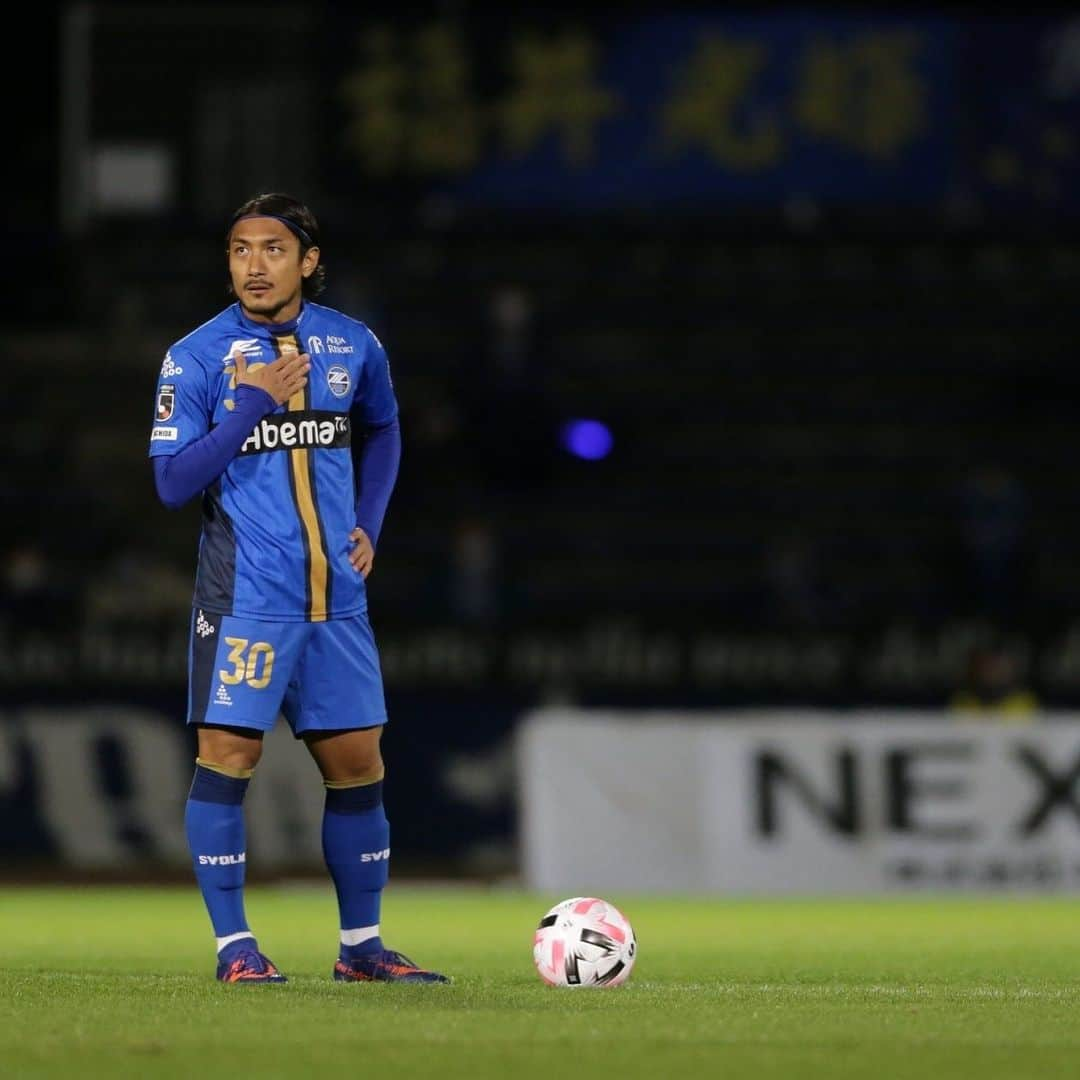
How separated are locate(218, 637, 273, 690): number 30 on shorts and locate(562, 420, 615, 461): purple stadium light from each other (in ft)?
46.3

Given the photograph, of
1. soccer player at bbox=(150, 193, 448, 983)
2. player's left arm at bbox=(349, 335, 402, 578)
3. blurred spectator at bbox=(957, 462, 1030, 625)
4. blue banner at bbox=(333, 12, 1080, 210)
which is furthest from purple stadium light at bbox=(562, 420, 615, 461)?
soccer player at bbox=(150, 193, 448, 983)

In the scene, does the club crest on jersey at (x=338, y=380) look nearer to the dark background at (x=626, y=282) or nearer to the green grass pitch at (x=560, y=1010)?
the green grass pitch at (x=560, y=1010)

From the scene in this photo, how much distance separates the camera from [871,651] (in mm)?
17656

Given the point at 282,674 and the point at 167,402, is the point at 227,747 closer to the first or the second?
the point at 282,674

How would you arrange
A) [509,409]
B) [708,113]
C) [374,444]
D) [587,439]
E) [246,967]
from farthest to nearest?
[708,113] < [587,439] < [509,409] < [374,444] < [246,967]

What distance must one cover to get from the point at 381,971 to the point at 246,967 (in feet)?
1.43

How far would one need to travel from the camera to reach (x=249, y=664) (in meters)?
6.59

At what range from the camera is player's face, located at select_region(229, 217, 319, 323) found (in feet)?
22.1

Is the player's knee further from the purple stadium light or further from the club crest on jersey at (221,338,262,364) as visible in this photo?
the purple stadium light

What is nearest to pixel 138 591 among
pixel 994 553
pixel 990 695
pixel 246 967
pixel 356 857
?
pixel 990 695

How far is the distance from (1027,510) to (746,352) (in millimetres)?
3038

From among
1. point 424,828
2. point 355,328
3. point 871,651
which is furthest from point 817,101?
point 355,328

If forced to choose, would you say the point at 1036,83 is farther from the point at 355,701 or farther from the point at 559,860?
the point at 355,701

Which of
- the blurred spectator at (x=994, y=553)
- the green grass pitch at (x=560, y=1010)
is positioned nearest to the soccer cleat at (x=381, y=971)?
the green grass pitch at (x=560, y=1010)
